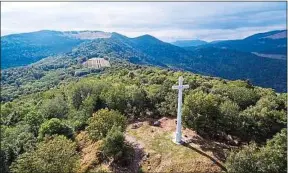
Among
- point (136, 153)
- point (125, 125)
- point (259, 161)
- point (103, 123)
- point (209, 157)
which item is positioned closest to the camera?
point (259, 161)

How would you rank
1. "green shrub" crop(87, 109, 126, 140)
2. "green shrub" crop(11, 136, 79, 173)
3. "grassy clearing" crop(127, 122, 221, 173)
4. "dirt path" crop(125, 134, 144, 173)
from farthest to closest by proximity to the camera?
"green shrub" crop(87, 109, 126, 140) < "dirt path" crop(125, 134, 144, 173) < "grassy clearing" crop(127, 122, 221, 173) < "green shrub" crop(11, 136, 79, 173)

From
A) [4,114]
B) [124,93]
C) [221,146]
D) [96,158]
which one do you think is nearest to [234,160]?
[221,146]

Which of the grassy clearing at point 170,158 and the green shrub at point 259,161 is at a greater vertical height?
the green shrub at point 259,161

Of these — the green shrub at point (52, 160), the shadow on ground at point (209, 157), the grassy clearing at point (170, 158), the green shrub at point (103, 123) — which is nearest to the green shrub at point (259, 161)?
the shadow on ground at point (209, 157)

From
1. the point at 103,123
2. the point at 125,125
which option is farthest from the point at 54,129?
the point at 125,125

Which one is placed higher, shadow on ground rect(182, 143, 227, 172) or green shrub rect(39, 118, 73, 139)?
shadow on ground rect(182, 143, 227, 172)

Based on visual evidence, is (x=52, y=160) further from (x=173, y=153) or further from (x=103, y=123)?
(x=173, y=153)

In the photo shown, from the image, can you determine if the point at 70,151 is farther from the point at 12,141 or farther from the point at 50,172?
the point at 12,141

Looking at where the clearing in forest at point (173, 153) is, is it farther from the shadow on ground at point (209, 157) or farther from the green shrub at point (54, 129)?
the green shrub at point (54, 129)

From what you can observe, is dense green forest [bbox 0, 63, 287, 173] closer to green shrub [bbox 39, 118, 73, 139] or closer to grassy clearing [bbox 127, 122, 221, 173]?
green shrub [bbox 39, 118, 73, 139]

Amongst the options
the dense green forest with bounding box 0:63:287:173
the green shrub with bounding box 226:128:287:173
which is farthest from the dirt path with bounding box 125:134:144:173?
the green shrub with bounding box 226:128:287:173

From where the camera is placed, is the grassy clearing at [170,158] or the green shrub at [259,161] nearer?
the green shrub at [259,161]
